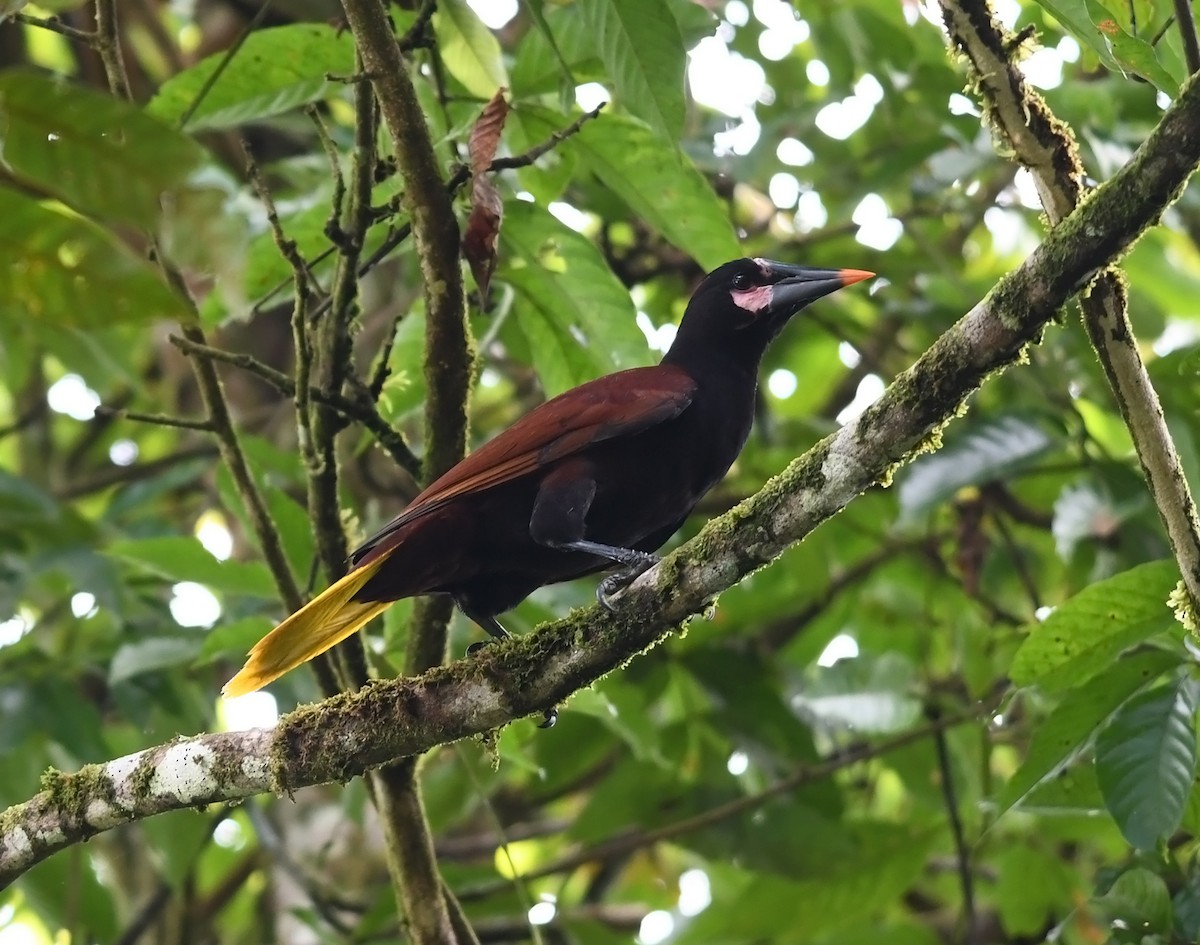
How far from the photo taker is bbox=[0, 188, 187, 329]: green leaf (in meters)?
0.99

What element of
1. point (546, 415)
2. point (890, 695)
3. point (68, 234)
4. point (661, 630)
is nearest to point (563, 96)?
point (546, 415)

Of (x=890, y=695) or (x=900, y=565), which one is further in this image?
(x=900, y=565)

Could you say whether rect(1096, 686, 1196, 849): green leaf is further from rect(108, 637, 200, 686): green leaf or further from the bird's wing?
rect(108, 637, 200, 686): green leaf

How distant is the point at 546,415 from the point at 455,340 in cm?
44

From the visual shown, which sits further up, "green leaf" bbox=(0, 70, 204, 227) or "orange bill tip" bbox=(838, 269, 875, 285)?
"orange bill tip" bbox=(838, 269, 875, 285)

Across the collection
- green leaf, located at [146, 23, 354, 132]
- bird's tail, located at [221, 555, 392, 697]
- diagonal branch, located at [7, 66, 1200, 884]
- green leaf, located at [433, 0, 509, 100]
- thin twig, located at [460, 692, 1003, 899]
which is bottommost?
thin twig, located at [460, 692, 1003, 899]

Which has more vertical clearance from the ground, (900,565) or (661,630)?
(900,565)

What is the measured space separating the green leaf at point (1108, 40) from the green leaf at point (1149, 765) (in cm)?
94

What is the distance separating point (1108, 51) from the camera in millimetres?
1641

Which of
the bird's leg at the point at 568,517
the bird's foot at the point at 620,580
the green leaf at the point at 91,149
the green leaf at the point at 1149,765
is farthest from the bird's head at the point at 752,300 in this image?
the green leaf at the point at 91,149

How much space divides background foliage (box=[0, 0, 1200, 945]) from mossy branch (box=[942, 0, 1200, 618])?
0.16 m

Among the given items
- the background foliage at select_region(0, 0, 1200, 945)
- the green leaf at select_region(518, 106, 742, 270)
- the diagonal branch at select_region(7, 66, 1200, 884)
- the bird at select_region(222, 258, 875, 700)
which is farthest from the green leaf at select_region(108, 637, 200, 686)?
the green leaf at select_region(518, 106, 742, 270)

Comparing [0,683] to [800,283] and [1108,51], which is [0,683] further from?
[1108,51]

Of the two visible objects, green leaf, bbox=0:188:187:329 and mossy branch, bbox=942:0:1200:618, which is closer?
green leaf, bbox=0:188:187:329
